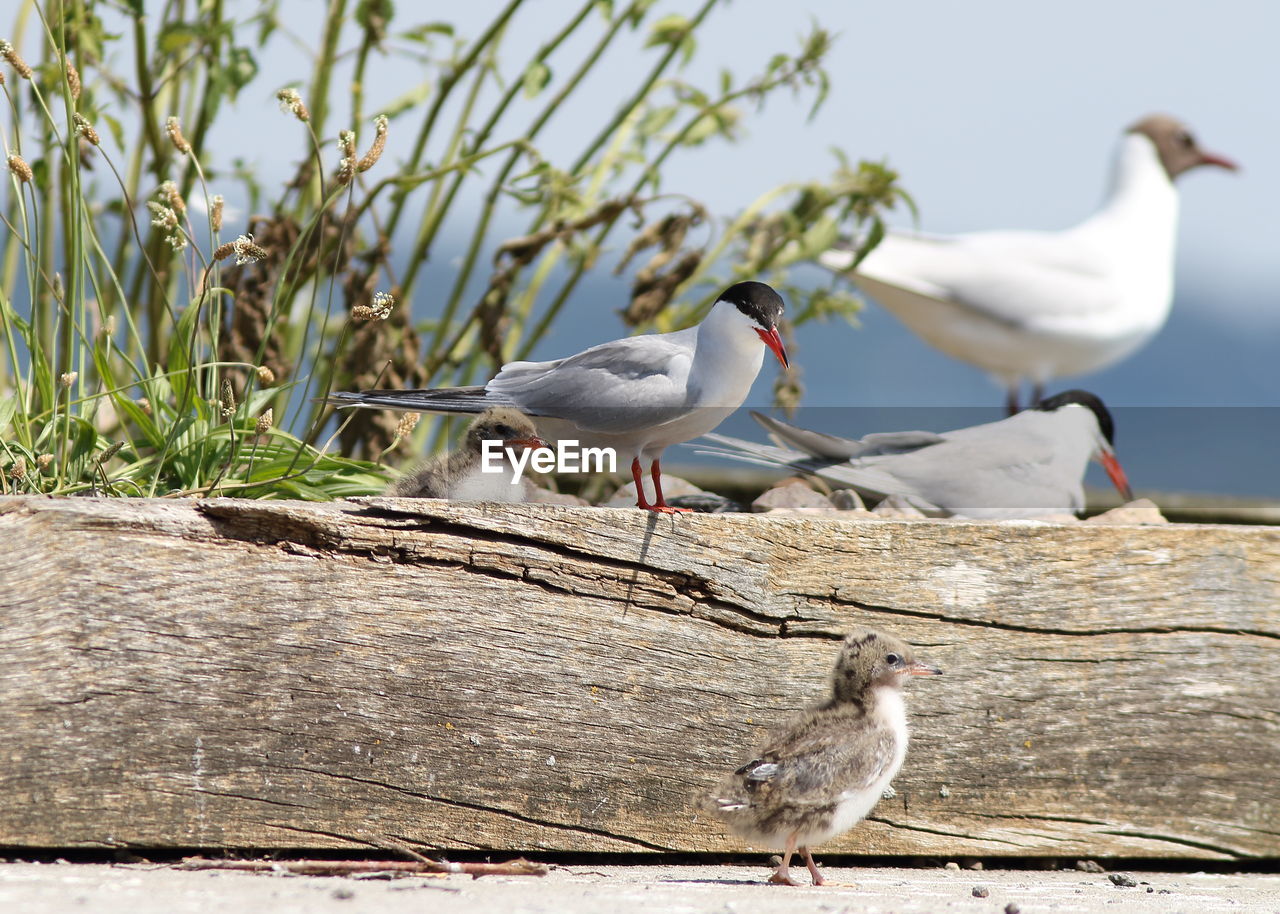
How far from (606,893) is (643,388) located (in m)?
0.87

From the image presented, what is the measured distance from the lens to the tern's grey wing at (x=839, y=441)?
8.54 ft

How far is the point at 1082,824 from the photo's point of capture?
238 centimetres

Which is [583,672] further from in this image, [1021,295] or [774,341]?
[1021,295]

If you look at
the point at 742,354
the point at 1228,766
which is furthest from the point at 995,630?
the point at 742,354

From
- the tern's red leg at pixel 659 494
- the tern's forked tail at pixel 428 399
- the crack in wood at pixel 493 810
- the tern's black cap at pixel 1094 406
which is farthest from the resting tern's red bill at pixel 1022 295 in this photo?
the crack in wood at pixel 493 810

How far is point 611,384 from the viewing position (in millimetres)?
2225

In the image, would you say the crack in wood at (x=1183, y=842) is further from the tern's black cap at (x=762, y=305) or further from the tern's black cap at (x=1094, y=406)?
the tern's black cap at (x=762, y=305)

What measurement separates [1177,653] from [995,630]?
1.31 feet

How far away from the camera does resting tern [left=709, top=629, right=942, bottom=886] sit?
1.97 metres

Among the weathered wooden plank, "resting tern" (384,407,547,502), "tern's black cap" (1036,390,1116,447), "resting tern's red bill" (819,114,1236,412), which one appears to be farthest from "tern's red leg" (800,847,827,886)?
"resting tern's red bill" (819,114,1236,412)

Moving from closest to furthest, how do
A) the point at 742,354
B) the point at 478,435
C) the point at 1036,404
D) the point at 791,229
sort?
the point at 742,354 < the point at 478,435 < the point at 1036,404 < the point at 791,229

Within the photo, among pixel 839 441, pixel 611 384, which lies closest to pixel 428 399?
pixel 611 384

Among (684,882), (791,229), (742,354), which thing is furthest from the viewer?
(791,229)

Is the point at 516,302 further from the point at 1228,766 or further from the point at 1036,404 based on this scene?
the point at 1228,766
